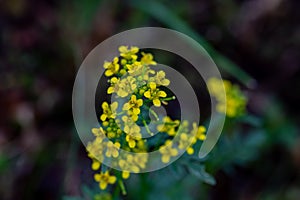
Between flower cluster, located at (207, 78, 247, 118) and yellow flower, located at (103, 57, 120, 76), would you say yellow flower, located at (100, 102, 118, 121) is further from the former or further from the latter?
flower cluster, located at (207, 78, 247, 118)

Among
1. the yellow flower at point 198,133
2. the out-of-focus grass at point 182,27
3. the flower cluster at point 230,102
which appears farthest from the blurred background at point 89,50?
the yellow flower at point 198,133

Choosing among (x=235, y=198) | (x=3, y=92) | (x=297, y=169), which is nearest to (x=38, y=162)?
(x=3, y=92)

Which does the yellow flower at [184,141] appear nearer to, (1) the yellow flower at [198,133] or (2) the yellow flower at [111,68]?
(1) the yellow flower at [198,133]

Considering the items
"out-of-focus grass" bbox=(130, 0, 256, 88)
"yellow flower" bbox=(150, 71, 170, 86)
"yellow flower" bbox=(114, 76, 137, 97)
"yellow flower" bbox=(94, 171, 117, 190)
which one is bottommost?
"yellow flower" bbox=(94, 171, 117, 190)

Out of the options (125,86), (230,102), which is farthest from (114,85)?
(230,102)

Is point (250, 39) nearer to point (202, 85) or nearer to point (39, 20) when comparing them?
point (202, 85)

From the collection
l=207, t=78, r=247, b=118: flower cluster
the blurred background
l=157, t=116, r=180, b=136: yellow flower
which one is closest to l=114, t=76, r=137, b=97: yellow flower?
l=157, t=116, r=180, b=136: yellow flower

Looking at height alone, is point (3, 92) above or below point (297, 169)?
below

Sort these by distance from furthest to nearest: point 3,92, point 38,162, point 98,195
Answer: point 3,92 < point 38,162 < point 98,195
